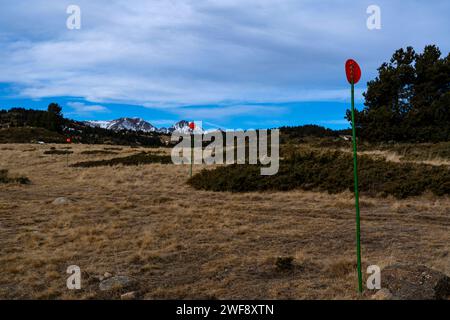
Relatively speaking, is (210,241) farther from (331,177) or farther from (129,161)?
(129,161)

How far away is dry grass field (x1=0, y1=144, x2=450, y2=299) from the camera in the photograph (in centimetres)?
702

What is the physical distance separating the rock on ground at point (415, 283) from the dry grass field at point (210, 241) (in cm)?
67

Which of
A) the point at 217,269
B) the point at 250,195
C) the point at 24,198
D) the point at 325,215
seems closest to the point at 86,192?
the point at 24,198

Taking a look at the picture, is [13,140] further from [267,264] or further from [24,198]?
[267,264]

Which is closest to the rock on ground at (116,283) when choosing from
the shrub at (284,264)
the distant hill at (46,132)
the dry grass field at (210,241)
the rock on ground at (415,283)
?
the dry grass field at (210,241)

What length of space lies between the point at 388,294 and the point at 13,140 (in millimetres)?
67618

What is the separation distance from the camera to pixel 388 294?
6.00 metres

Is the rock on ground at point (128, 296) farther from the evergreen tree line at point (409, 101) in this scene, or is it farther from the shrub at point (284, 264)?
the evergreen tree line at point (409, 101)

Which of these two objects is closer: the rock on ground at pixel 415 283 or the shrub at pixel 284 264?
the rock on ground at pixel 415 283

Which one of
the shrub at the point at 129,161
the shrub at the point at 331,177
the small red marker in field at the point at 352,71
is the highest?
the small red marker in field at the point at 352,71

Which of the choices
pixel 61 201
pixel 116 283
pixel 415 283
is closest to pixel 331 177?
pixel 61 201

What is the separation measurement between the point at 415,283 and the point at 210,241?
205 inches

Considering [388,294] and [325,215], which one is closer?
[388,294]

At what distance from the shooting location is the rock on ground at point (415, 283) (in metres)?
5.98
